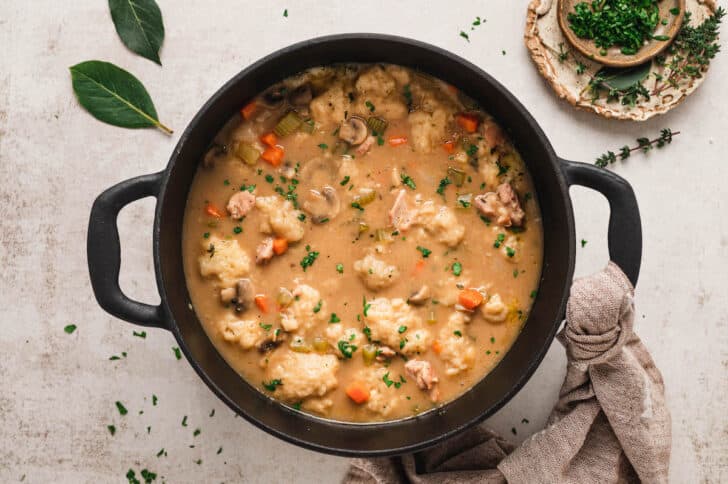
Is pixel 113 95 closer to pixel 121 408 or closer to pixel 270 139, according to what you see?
pixel 270 139

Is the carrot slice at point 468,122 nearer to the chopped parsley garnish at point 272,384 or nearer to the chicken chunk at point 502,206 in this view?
the chicken chunk at point 502,206

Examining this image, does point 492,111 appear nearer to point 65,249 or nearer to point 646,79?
point 646,79

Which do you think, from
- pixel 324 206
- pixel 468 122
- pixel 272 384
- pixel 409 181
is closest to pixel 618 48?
pixel 468 122

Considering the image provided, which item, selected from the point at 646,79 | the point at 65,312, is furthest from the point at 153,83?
the point at 646,79

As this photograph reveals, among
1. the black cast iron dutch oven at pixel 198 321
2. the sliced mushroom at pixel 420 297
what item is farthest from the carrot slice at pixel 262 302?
the sliced mushroom at pixel 420 297

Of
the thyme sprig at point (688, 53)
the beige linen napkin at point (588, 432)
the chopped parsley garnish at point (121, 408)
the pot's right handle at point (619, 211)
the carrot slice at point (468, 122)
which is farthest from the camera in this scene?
the chopped parsley garnish at point (121, 408)

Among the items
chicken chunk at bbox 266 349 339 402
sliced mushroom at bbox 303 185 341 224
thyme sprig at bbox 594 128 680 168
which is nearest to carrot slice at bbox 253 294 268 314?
chicken chunk at bbox 266 349 339 402

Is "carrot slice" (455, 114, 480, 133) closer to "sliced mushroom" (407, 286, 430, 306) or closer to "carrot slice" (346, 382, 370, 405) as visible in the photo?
"sliced mushroom" (407, 286, 430, 306)

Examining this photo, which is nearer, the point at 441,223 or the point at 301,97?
the point at 441,223
